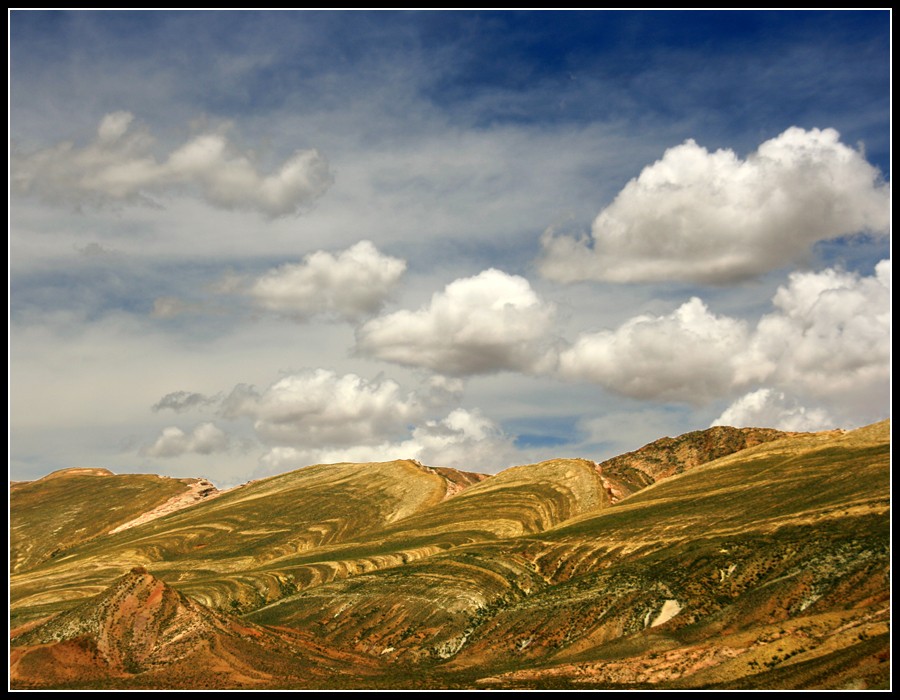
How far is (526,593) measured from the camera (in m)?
92.9

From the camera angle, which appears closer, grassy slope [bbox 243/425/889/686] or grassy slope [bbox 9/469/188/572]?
grassy slope [bbox 243/425/889/686]

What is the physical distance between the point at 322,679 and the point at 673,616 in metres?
32.7

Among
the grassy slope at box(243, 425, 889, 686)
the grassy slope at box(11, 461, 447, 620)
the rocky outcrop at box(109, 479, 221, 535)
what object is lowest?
the grassy slope at box(243, 425, 889, 686)

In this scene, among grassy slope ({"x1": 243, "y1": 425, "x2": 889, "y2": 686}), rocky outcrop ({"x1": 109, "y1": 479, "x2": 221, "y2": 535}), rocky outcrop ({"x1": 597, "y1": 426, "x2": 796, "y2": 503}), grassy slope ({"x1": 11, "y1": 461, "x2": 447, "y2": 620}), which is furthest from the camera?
rocky outcrop ({"x1": 109, "y1": 479, "x2": 221, "y2": 535})

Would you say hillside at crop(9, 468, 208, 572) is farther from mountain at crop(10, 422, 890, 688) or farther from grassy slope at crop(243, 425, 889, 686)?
grassy slope at crop(243, 425, 889, 686)

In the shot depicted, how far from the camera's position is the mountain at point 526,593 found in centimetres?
6238

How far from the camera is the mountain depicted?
205ft

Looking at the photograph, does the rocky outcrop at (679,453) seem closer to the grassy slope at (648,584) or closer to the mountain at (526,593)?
the mountain at (526,593)

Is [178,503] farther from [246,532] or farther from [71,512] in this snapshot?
[246,532]

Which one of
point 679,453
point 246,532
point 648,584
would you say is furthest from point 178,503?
point 648,584

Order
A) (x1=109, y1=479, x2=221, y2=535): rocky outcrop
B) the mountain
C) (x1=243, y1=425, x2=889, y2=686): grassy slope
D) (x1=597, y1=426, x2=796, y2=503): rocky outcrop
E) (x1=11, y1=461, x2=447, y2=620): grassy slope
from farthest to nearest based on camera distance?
(x1=109, y1=479, x2=221, y2=535): rocky outcrop, (x1=597, y1=426, x2=796, y2=503): rocky outcrop, (x1=11, y1=461, x2=447, y2=620): grassy slope, (x1=243, y1=425, x2=889, y2=686): grassy slope, the mountain

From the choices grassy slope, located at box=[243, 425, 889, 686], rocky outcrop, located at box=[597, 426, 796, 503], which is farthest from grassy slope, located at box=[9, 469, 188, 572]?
rocky outcrop, located at box=[597, 426, 796, 503]

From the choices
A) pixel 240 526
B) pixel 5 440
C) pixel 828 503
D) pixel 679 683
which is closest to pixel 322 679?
pixel 679 683

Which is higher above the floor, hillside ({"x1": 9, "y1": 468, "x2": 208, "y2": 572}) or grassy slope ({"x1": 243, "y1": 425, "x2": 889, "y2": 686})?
hillside ({"x1": 9, "y1": 468, "x2": 208, "y2": 572})
